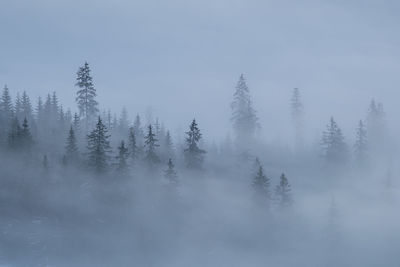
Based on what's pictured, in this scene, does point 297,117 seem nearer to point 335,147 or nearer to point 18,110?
point 335,147

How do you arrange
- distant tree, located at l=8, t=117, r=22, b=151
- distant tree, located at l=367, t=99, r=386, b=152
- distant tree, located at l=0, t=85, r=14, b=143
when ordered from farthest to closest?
distant tree, located at l=367, t=99, r=386, b=152 < distant tree, located at l=0, t=85, r=14, b=143 < distant tree, located at l=8, t=117, r=22, b=151

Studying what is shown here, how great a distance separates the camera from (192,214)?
7619 centimetres

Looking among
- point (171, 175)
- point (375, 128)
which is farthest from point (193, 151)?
point (375, 128)

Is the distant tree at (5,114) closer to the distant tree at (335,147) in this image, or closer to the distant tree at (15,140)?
the distant tree at (15,140)

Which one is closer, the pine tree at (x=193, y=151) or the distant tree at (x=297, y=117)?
the pine tree at (x=193, y=151)

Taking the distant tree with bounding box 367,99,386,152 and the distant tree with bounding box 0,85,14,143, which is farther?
the distant tree with bounding box 367,99,386,152

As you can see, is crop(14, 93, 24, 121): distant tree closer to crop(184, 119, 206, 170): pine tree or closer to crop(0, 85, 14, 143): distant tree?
crop(0, 85, 14, 143): distant tree

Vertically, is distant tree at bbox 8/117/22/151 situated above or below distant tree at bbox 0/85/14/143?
below

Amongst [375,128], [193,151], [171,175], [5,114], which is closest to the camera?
[171,175]

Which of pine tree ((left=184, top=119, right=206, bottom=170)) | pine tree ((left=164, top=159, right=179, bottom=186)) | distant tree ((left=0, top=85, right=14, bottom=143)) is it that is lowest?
pine tree ((left=164, top=159, right=179, bottom=186))

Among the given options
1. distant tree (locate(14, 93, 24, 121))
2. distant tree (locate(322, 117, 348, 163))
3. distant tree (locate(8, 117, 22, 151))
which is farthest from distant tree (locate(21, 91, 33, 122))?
distant tree (locate(322, 117, 348, 163))

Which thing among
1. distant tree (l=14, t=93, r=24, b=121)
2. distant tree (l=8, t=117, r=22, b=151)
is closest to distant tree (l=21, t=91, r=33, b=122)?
distant tree (l=14, t=93, r=24, b=121)

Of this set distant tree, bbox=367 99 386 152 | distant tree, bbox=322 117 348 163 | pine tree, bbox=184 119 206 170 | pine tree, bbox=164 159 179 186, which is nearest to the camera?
pine tree, bbox=164 159 179 186

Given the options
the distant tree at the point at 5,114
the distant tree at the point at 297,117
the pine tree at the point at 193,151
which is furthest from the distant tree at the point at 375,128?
the distant tree at the point at 5,114
